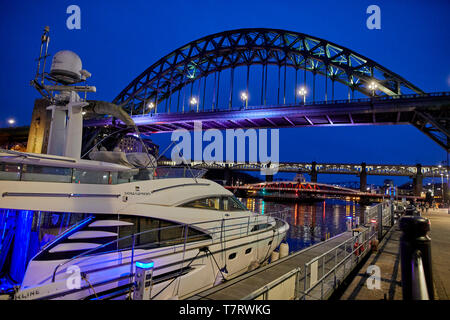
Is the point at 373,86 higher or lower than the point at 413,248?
higher

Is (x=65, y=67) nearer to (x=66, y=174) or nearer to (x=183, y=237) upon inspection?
(x=66, y=174)

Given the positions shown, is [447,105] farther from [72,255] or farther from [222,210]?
[72,255]

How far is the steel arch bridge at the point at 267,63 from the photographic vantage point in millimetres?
35938

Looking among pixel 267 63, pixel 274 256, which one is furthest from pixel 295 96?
pixel 274 256

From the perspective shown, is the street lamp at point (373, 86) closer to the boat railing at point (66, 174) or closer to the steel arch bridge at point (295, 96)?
the steel arch bridge at point (295, 96)

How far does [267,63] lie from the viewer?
4725 cm

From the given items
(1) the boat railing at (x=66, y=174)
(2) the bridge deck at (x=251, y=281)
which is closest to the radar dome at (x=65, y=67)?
(1) the boat railing at (x=66, y=174)

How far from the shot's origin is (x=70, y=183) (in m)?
5.30

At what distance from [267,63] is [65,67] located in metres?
42.2

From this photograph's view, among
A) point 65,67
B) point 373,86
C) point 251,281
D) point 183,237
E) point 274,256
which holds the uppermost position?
point 373,86

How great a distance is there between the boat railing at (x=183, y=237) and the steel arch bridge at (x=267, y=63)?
31.7 meters

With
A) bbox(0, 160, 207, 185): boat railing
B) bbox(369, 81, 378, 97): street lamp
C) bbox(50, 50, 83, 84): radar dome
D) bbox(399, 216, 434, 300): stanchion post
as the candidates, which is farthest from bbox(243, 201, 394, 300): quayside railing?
bbox(369, 81, 378, 97): street lamp

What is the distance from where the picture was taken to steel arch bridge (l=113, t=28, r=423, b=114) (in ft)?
118

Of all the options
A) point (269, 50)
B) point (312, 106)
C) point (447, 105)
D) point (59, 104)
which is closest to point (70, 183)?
point (59, 104)
